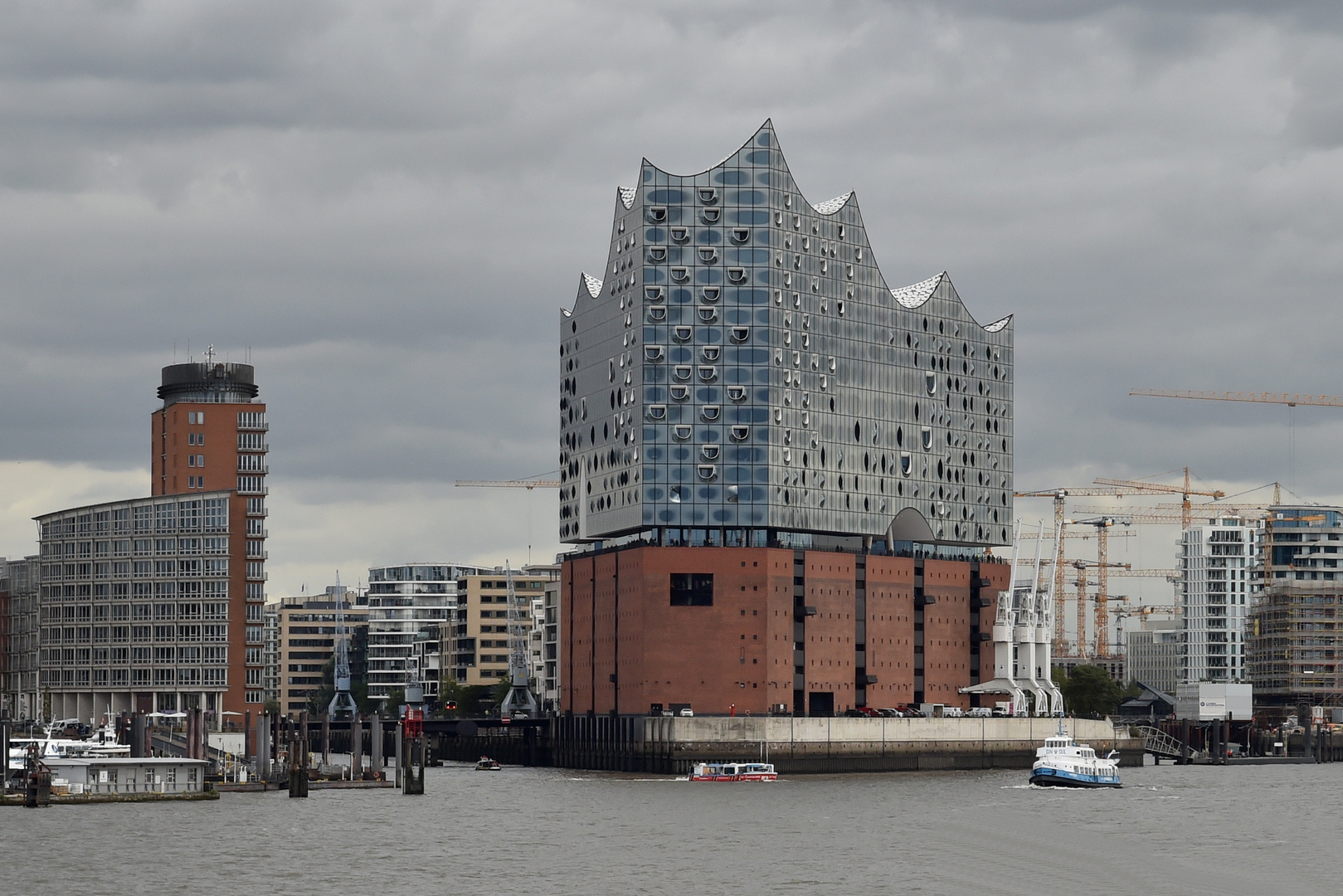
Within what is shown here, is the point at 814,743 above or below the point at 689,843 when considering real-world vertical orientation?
below

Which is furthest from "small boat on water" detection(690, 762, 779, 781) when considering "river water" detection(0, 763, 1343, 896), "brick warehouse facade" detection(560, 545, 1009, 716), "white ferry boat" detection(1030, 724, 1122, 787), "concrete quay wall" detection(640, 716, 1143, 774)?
"white ferry boat" detection(1030, 724, 1122, 787)

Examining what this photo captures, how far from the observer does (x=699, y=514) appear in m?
193

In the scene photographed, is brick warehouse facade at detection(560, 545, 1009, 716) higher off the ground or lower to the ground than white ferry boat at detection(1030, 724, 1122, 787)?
higher

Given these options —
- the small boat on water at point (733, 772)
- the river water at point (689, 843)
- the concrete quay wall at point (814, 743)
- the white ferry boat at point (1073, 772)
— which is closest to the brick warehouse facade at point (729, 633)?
the concrete quay wall at point (814, 743)

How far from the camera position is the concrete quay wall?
18025cm

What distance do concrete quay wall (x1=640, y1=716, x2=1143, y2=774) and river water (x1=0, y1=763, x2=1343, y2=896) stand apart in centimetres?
2452

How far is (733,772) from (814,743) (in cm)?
1402

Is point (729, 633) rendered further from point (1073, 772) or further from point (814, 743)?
point (1073, 772)

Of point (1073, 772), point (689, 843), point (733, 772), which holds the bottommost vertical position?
point (733, 772)

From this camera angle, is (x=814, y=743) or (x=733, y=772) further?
(x=814, y=743)

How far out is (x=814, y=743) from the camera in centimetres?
18238

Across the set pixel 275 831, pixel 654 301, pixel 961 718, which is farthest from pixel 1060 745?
pixel 275 831

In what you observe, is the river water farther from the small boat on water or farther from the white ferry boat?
the small boat on water

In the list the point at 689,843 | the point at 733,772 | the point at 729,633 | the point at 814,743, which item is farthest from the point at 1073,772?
the point at 689,843
